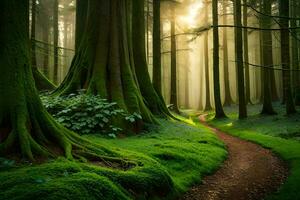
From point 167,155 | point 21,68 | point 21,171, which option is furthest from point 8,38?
point 167,155

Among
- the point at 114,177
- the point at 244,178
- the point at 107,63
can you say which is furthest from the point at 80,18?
the point at 114,177

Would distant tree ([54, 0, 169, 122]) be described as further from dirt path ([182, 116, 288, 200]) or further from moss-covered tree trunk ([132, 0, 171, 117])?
dirt path ([182, 116, 288, 200])

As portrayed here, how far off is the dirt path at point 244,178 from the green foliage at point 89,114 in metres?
3.54

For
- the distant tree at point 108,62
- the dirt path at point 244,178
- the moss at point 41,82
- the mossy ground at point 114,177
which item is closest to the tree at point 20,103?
the mossy ground at point 114,177

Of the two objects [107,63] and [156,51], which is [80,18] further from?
[156,51]

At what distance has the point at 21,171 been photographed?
5312 millimetres

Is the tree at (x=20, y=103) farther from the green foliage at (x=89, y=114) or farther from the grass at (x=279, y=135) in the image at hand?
the grass at (x=279, y=135)

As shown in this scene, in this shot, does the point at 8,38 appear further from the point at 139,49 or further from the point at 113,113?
the point at 139,49

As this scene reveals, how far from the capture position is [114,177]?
5930mm

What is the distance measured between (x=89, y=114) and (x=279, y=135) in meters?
8.42

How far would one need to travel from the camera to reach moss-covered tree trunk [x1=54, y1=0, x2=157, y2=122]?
12680 millimetres

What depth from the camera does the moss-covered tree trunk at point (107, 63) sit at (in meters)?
12.7

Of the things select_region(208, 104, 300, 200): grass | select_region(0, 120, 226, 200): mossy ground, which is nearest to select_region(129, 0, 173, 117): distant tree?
select_region(208, 104, 300, 200): grass

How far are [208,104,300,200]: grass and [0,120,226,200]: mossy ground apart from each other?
206 cm
